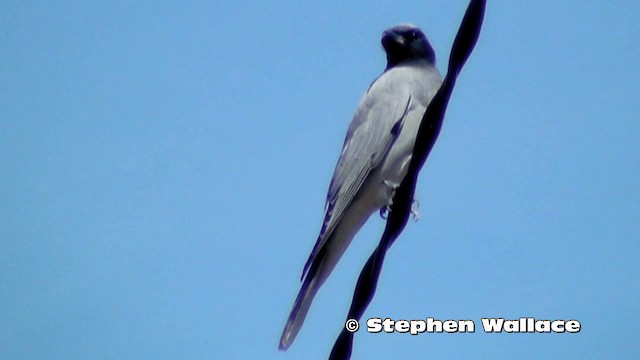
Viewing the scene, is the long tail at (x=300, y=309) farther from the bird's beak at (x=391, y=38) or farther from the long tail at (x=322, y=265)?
the bird's beak at (x=391, y=38)

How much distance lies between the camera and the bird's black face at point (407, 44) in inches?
254

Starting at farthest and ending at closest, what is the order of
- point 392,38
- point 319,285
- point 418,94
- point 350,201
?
point 392,38 < point 418,94 < point 350,201 < point 319,285

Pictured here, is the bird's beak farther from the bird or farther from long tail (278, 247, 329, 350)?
long tail (278, 247, 329, 350)

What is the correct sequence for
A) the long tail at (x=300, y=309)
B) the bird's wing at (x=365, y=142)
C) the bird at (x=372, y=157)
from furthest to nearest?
1. the bird's wing at (x=365, y=142)
2. the bird at (x=372, y=157)
3. the long tail at (x=300, y=309)

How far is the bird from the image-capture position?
493 cm

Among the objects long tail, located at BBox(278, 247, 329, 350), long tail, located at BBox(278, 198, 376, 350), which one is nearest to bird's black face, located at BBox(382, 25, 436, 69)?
long tail, located at BBox(278, 198, 376, 350)

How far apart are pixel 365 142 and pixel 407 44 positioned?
1092mm

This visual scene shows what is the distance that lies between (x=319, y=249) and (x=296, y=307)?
0.41 m

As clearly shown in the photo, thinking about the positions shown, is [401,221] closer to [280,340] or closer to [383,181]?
[280,340]

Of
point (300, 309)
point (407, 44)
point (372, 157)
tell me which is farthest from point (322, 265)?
point (407, 44)

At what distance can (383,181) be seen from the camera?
5.46 meters

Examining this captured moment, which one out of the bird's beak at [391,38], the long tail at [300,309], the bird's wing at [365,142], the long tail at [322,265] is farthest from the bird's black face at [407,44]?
the long tail at [300,309]

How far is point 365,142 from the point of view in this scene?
18.7 feet

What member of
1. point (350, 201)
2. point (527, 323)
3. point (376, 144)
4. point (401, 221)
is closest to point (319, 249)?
point (350, 201)
